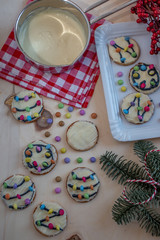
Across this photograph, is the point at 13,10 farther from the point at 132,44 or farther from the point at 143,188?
the point at 143,188

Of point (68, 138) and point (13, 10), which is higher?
point (13, 10)

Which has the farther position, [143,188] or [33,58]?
[33,58]

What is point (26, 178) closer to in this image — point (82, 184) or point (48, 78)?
point (82, 184)

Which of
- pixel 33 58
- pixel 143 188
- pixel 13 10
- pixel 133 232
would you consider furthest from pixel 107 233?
pixel 13 10

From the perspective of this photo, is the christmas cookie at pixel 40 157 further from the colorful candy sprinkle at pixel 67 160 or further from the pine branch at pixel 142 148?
the pine branch at pixel 142 148

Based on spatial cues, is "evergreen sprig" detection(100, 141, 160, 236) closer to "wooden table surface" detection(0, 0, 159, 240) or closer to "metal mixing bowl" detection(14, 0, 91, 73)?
"wooden table surface" detection(0, 0, 159, 240)

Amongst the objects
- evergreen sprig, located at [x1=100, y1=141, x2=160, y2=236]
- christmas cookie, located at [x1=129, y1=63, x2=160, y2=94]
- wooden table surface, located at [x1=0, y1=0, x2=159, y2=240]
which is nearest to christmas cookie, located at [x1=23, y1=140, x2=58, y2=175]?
wooden table surface, located at [x1=0, y1=0, x2=159, y2=240]

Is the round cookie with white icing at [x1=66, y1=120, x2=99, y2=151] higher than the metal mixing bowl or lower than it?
lower
